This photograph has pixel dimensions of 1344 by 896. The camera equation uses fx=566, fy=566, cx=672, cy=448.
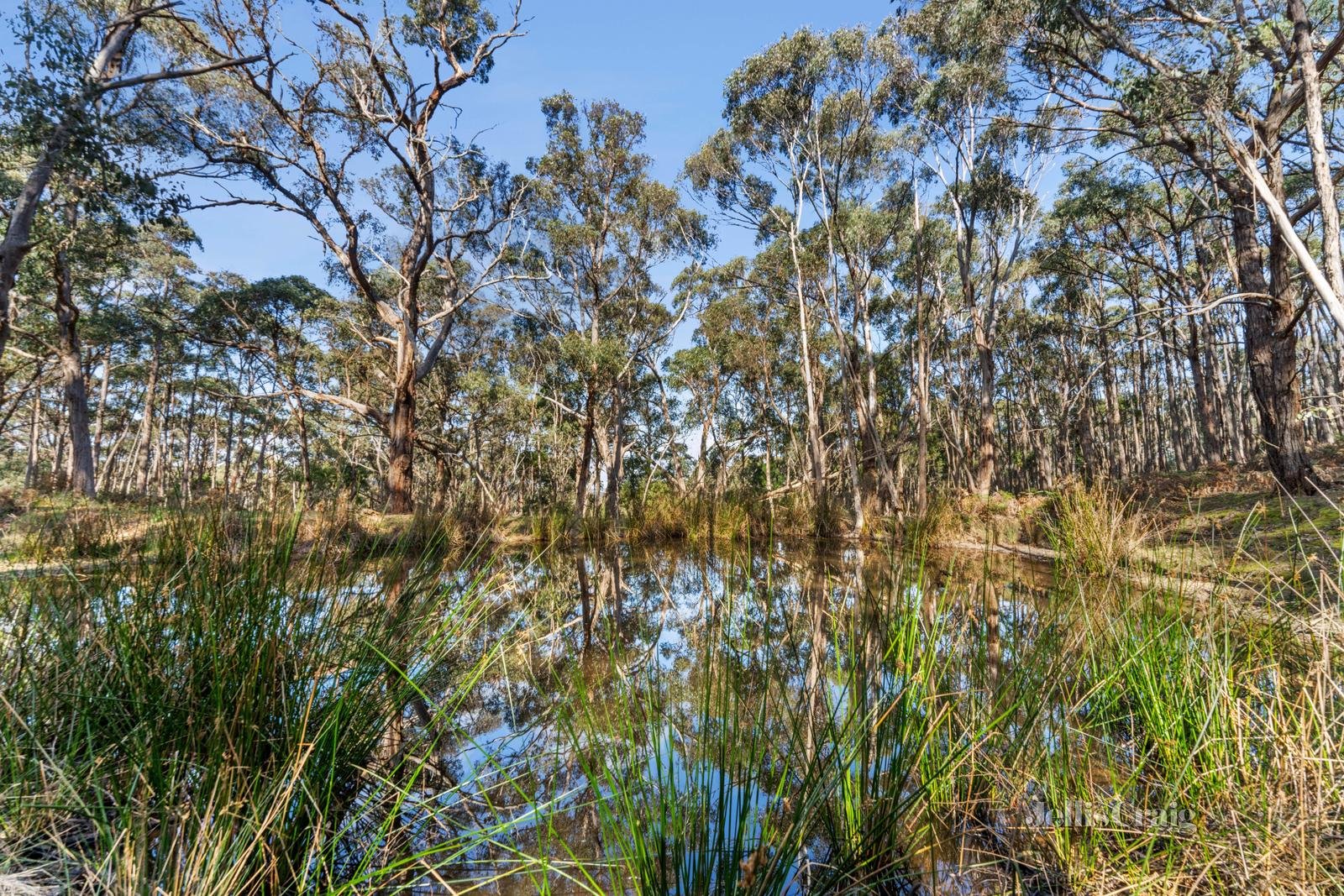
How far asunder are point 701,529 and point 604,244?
8640 millimetres

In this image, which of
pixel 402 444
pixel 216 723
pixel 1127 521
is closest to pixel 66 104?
pixel 402 444

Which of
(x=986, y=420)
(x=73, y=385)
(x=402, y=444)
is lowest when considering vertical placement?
(x=402, y=444)

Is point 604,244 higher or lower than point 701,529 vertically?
higher

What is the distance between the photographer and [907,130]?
11312 mm

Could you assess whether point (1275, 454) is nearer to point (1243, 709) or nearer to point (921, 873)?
point (1243, 709)

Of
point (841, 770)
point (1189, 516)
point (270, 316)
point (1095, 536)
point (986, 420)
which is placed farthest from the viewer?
point (270, 316)

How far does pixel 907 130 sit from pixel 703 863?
13326mm

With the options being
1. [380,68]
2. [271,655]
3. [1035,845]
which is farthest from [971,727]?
[380,68]

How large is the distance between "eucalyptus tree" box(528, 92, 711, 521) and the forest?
12cm

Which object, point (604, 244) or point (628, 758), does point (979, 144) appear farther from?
point (628, 758)

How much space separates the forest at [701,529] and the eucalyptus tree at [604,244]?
12 centimetres

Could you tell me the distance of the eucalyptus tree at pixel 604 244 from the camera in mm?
12672

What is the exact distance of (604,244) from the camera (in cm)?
1416

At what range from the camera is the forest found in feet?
3.67
